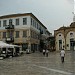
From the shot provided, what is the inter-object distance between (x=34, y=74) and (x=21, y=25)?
40379 millimetres

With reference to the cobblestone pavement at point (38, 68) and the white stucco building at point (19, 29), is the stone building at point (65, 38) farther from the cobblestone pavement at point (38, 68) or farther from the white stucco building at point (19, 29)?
the cobblestone pavement at point (38, 68)

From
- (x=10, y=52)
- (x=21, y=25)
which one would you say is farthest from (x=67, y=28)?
(x=10, y=52)

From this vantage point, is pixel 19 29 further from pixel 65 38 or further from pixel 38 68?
pixel 38 68

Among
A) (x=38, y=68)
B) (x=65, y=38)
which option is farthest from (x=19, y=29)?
(x=38, y=68)

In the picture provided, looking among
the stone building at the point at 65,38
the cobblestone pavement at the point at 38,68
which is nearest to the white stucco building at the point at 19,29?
the stone building at the point at 65,38

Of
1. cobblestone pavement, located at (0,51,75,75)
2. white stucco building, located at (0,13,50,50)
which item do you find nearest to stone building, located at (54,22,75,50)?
white stucco building, located at (0,13,50,50)

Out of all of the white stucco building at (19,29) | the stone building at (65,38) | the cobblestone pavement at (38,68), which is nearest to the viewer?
the cobblestone pavement at (38,68)

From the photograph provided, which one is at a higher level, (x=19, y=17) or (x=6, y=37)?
(x=19, y=17)

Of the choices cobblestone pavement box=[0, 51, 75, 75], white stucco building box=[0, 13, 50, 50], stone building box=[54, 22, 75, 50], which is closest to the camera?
cobblestone pavement box=[0, 51, 75, 75]

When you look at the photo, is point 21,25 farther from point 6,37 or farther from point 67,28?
point 67,28

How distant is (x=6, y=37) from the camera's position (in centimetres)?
5462

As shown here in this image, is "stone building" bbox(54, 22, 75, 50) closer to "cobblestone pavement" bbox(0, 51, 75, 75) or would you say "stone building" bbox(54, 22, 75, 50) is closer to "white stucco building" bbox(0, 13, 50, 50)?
"white stucco building" bbox(0, 13, 50, 50)

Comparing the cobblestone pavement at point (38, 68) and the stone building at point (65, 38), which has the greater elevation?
the stone building at point (65, 38)

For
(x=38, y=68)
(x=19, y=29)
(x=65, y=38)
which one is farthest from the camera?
(x=65, y=38)
